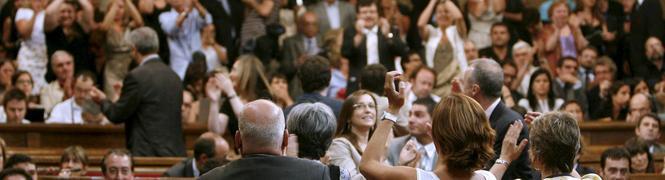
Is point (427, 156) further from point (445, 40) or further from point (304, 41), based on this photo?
point (304, 41)

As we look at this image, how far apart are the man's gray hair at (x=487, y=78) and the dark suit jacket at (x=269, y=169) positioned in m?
1.92

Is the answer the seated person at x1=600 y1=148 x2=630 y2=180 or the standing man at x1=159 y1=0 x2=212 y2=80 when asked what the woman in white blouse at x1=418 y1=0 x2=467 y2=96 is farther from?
the seated person at x1=600 y1=148 x2=630 y2=180

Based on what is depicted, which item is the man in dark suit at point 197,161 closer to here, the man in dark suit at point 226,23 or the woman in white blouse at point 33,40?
the woman in white blouse at point 33,40

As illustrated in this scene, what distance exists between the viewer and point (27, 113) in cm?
1377

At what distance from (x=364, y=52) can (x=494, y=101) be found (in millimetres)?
6806

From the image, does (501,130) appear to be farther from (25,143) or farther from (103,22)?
(103,22)

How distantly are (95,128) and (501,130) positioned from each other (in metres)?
6.09

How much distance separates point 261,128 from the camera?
5.89 metres

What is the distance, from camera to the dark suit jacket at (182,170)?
10875 millimetres

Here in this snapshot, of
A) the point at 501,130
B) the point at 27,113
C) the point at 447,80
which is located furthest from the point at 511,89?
the point at 501,130

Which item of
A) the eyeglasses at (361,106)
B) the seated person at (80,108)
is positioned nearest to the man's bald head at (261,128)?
the eyeglasses at (361,106)

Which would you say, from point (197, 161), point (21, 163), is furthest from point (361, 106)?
point (21, 163)

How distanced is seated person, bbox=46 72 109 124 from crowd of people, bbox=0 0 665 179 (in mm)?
17

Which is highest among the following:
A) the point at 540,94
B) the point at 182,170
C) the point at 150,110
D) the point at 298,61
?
the point at 298,61
